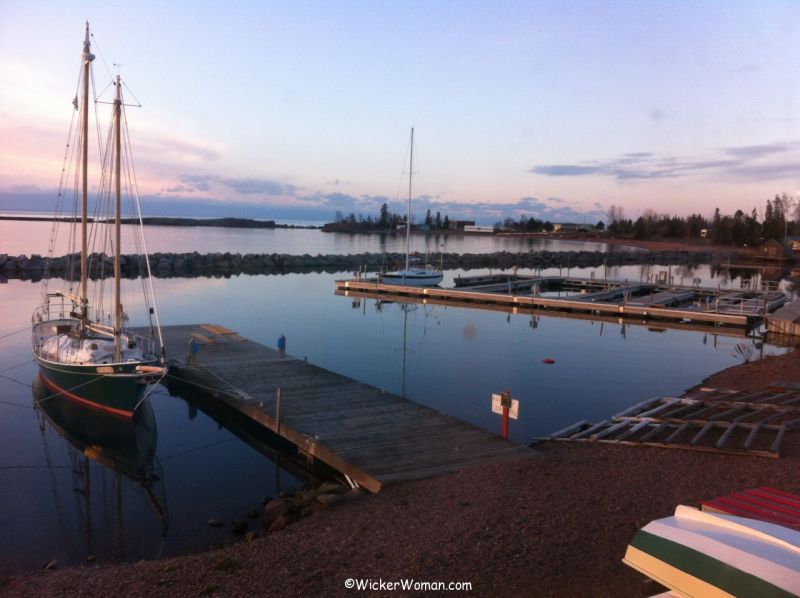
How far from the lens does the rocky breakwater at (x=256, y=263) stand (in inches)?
1991

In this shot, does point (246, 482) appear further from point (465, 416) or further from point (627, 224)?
point (627, 224)

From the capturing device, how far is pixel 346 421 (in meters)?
12.3

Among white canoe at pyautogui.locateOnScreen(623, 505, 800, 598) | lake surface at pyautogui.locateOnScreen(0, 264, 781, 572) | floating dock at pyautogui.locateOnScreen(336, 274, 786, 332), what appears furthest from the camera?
floating dock at pyautogui.locateOnScreen(336, 274, 786, 332)

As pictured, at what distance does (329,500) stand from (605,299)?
32748 mm

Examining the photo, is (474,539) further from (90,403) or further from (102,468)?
(90,403)

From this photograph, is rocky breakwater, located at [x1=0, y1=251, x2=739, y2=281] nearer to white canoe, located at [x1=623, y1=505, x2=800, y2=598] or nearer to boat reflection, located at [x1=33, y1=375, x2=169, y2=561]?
boat reflection, located at [x1=33, y1=375, x2=169, y2=561]

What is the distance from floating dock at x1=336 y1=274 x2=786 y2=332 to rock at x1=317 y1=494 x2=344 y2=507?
26741 mm

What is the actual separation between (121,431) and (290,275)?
41.9 meters

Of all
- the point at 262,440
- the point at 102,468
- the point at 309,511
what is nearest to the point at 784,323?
the point at 262,440

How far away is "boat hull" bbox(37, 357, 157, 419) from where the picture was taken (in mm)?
14088

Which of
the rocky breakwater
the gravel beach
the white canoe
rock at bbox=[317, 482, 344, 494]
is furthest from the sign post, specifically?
the rocky breakwater

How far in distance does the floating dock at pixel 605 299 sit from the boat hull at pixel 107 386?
→ 24.8m

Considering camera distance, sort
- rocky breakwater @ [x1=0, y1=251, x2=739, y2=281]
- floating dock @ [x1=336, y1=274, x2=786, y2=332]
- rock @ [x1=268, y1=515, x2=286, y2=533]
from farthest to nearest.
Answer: rocky breakwater @ [x1=0, y1=251, x2=739, y2=281] < floating dock @ [x1=336, y1=274, x2=786, y2=332] < rock @ [x1=268, y1=515, x2=286, y2=533]

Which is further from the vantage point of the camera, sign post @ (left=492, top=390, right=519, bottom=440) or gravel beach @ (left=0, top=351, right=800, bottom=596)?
sign post @ (left=492, top=390, right=519, bottom=440)
